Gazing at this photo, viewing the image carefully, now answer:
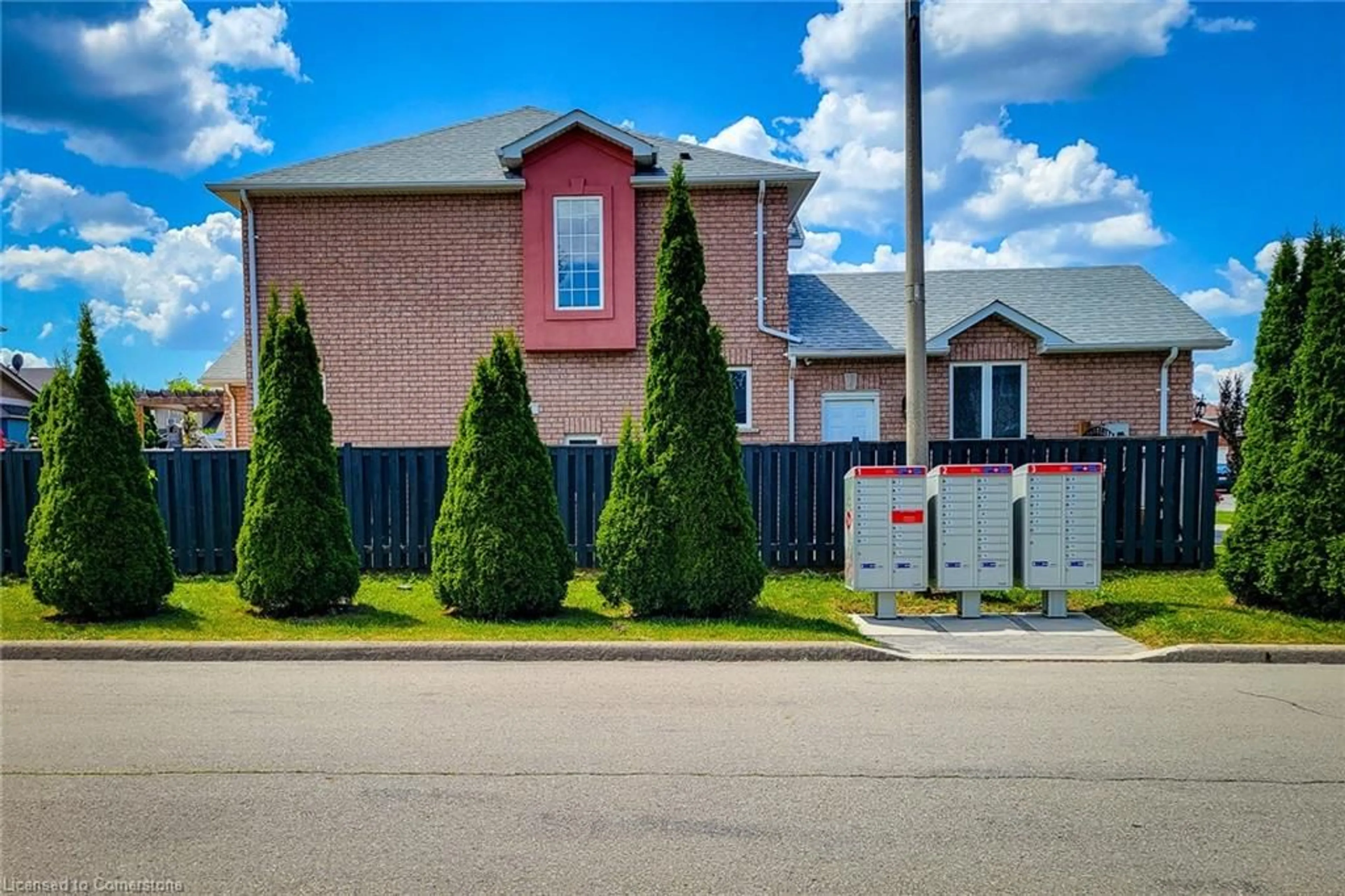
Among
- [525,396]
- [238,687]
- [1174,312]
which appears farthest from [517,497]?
[1174,312]

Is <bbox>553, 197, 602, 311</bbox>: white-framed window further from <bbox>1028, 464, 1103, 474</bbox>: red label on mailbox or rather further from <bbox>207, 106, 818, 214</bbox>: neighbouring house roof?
<bbox>1028, 464, 1103, 474</bbox>: red label on mailbox

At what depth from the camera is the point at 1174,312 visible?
17.2m

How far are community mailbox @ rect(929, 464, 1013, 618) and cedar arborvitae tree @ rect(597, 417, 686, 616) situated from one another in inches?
114

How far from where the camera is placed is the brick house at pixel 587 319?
16.0 metres

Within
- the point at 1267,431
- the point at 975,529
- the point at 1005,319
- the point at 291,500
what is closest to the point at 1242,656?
the point at 975,529

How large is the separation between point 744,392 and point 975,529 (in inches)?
305

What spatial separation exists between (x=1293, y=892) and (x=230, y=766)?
516 cm

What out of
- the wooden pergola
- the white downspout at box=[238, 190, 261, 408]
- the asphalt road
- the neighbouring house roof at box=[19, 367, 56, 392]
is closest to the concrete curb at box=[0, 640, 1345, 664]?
the asphalt road

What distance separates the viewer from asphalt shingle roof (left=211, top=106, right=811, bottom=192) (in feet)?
52.1

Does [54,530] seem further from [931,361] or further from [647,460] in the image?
[931,361]

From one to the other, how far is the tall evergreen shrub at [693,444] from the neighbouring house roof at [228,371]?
13.0m

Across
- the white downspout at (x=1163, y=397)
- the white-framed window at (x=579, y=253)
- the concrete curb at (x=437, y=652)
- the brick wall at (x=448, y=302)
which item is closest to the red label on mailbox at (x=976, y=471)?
the concrete curb at (x=437, y=652)

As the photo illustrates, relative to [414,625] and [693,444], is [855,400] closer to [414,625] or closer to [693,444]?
[693,444]

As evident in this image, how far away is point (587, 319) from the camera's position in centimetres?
1602
